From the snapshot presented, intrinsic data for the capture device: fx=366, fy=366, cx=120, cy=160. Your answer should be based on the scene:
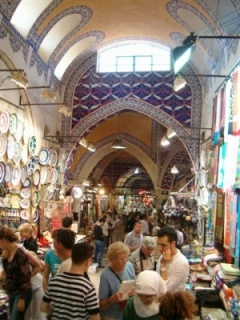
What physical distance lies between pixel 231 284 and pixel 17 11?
20.2ft

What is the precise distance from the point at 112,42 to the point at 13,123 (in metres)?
4.50

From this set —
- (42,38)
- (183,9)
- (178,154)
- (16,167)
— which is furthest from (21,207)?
(178,154)

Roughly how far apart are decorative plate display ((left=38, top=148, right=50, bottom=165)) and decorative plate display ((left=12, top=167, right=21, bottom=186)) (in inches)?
49.8

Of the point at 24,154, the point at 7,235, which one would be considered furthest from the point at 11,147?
the point at 7,235

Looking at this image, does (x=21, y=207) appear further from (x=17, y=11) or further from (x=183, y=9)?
(x=183, y=9)

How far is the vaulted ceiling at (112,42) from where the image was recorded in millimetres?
7086

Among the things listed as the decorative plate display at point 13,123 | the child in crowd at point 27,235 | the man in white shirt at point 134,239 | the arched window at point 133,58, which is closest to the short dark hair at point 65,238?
the child in crowd at point 27,235

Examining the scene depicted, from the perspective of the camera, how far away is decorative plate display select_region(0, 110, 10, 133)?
6512 millimetres

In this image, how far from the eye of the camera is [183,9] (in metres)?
7.38

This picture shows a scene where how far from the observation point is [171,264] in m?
3.17

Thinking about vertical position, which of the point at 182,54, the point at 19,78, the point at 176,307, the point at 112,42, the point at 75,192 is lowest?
the point at 176,307

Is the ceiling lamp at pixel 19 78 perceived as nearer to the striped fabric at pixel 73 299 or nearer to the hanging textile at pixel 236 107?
the hanging textile at pixel 236 107

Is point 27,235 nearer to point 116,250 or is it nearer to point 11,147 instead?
point 116,250

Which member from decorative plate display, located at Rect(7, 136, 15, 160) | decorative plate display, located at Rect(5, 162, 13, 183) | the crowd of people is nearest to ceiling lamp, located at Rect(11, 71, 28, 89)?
decorative plate display, located at Rect(7, 136, 15, 160)
